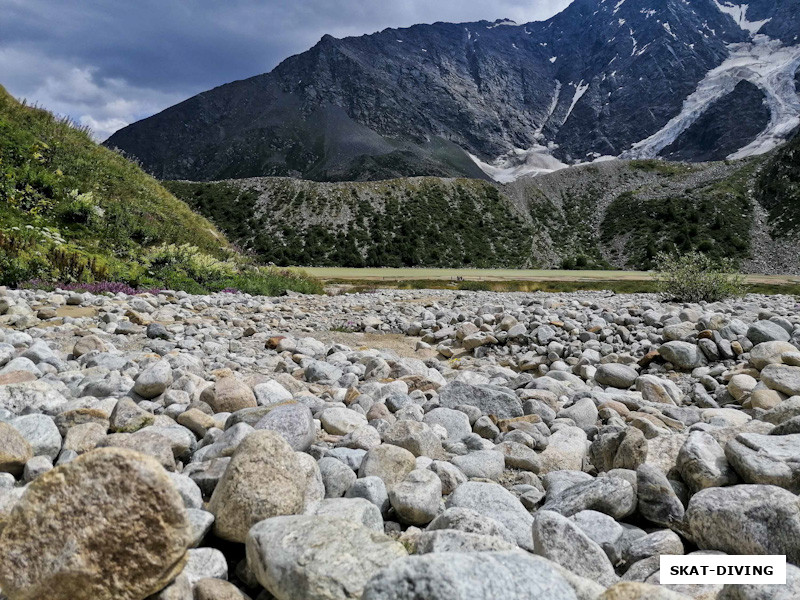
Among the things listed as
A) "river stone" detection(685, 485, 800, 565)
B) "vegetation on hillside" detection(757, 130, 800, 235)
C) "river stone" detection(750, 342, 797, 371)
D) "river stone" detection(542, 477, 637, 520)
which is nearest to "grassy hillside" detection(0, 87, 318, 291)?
"river stone" detection(542, 477, 637, 520)

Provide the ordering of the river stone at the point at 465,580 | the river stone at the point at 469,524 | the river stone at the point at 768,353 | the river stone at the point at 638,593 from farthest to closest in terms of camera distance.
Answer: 1. the river stone at the point at 768,353
2. the river stone at the point at 469,524
3. the river stone at the point at 638,593
4. the river stone at the point at 465,580

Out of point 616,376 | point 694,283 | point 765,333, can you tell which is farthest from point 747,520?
point 694,283

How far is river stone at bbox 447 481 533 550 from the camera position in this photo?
2.58 meters

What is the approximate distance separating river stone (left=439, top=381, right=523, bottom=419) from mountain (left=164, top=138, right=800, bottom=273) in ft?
219

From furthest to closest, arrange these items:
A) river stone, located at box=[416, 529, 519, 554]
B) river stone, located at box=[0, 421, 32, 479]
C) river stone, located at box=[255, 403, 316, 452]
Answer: river stone, located at box=[255, 403, 316, 452] → river stone, located at box=[0, 421, 32, 479] → river stone, located at box=[416, 529, 519, 554]

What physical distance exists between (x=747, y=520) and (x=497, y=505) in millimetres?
1251

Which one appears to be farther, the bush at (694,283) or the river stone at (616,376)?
the bush at (694,283)

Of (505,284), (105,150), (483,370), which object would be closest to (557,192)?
(505,284)

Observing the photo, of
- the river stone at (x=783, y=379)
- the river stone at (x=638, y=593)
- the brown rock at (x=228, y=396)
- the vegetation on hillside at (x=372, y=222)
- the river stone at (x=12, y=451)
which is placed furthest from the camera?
the vegetation on hillside at (x=372, y=222)

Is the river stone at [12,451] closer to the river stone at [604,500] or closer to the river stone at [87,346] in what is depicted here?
the river stone at [604,500]

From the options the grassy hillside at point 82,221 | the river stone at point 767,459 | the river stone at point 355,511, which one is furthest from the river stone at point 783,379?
the grassy hillside at point 82,221

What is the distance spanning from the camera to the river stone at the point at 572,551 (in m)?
2.22

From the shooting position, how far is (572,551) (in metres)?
2.23

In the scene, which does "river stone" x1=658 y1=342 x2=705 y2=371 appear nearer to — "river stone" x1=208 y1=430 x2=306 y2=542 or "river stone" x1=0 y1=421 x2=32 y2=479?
"river stone" x1=208 y1=430 x2=306 y2=542
